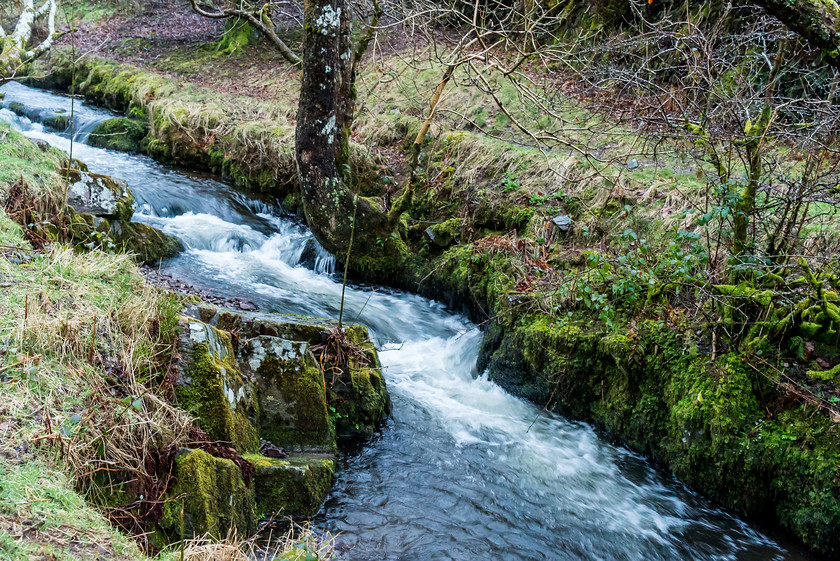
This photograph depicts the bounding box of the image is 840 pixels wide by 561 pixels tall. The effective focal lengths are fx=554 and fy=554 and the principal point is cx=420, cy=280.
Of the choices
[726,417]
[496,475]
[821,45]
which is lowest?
[496,475]

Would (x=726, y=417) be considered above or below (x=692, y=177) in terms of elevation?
below

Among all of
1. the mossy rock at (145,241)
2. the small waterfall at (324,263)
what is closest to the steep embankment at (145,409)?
the mossy rock at (145,241)

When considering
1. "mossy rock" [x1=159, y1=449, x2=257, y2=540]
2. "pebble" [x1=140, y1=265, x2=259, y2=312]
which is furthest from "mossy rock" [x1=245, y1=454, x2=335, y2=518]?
"pebble" [x1=140, y1=265, x2=259, y2=312]

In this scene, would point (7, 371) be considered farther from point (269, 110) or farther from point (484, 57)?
point (269, 110)

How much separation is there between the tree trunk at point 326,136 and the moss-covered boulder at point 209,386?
2620 mm

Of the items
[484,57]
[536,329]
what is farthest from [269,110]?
[536,329]

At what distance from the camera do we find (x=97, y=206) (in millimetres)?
7324

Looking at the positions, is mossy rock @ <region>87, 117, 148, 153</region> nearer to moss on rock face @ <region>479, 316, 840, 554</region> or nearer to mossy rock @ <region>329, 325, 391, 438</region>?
mossy rock @ <region>329, 325, 391, 438</region>

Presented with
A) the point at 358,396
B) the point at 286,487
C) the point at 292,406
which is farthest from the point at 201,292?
the point at 286,487

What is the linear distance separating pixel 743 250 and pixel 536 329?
2.21 m

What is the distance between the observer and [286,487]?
13.4ft

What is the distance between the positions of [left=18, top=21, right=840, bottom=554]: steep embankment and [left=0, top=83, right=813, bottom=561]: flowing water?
333mm

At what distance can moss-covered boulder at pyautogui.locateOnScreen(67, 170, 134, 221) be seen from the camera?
709 cm

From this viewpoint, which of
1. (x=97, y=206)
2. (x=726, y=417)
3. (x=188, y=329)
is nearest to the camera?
(x=188, y=329)
